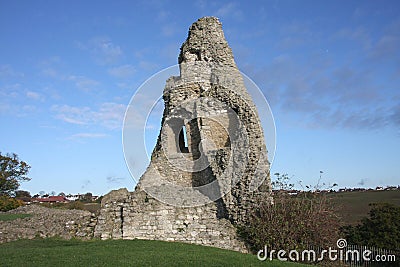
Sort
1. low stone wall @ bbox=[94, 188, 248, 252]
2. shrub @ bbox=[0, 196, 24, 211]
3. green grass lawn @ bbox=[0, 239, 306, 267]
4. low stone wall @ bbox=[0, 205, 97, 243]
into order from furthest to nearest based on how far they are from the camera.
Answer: shrub @ bbox=[0, 196, 24, 211] < low stone wall @ bbox=[0, 205, 97, 243] < low stone wall @ bbox=[94, 188, 248, 252] < green grass lawn @ bbox=[0, 239, 306, 267]

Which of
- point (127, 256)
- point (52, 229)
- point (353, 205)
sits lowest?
point (127, 256)

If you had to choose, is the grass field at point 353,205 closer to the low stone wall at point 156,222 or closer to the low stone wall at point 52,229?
the low stone wall at point 156,222

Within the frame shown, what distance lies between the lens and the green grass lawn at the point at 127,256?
8545 mm

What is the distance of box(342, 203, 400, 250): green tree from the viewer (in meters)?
13.1

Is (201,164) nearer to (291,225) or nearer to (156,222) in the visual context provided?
(156,222)

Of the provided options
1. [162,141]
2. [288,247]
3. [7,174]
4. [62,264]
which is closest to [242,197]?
[288,247]

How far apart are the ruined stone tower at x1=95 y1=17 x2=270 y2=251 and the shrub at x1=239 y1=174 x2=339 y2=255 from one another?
0.46 metres

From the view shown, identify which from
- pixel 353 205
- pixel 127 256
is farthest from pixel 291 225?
pixel 353 205

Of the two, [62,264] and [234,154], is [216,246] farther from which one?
[62,264]

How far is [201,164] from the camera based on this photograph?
49.0 feet

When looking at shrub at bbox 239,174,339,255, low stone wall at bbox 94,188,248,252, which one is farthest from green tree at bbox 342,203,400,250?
low stone wall at bbox 94,188,248,252

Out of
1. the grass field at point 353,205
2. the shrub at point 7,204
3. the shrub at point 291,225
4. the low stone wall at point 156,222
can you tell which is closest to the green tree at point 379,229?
the grass field at point 353,205

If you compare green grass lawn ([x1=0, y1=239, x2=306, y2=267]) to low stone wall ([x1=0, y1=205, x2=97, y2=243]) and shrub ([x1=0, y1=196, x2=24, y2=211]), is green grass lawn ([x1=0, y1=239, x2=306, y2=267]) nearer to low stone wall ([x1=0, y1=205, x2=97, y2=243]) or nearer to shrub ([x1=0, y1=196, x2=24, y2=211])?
low stone wall ([x1=0, y1=205, x2=97, y2=243])

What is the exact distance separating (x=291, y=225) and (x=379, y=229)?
4256 millimetres
